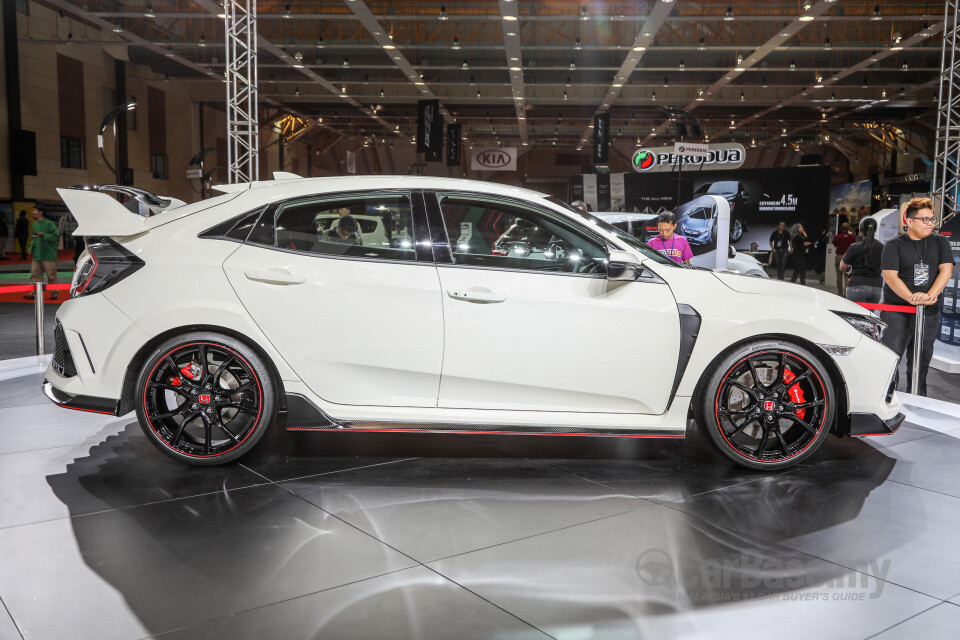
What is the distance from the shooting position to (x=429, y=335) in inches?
149

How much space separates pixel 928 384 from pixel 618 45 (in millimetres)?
16022

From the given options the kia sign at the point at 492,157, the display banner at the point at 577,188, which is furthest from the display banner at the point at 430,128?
the kia sign at the point at 492,157

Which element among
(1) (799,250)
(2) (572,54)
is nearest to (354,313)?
(1) (799,250)

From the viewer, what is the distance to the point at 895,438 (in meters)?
4.77

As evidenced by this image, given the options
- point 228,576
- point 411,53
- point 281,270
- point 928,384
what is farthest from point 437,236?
point 411,53

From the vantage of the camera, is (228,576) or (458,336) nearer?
(228,576)

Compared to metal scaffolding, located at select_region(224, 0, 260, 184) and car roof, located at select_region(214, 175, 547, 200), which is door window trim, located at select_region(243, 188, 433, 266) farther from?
metal scaffolding, located at select_region(224, 0, 260, 184)

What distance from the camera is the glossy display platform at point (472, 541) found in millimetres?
2469

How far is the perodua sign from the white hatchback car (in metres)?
15.7

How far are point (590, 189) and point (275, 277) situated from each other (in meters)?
19.4

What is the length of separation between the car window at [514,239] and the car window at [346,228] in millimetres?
234

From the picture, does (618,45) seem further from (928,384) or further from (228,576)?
(228,576)

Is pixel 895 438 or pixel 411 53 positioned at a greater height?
pixel 411 53

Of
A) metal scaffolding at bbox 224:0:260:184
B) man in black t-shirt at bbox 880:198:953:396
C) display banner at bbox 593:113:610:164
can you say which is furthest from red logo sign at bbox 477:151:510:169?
man in black t-shirt at bbox 880:198:953:396
